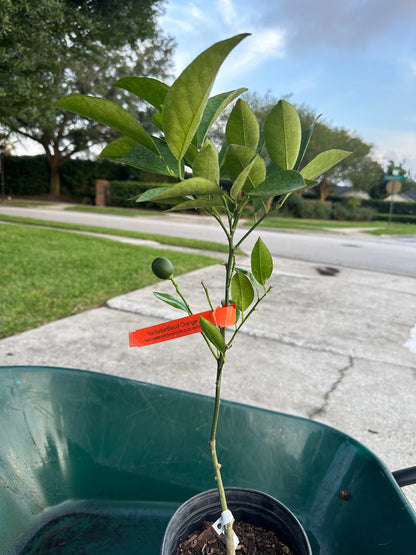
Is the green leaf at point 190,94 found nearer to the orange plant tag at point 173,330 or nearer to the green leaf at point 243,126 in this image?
the green leaf at point 243,126

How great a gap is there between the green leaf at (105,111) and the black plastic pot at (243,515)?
581mm

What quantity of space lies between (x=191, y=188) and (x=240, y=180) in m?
0.07

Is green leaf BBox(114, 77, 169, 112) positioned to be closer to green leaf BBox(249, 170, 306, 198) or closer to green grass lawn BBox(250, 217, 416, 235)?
green leaf BBox(249, 170, 306, 198)

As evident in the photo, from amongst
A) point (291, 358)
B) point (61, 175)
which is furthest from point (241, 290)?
point (61, 175)

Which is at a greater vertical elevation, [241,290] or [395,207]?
[395,207]

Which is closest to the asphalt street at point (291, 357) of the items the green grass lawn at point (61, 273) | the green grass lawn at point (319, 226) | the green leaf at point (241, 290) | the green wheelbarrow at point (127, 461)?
the green grass lawn at point (61, 273)

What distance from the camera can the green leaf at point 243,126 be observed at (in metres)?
0.56

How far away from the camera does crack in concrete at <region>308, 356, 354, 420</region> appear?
197cm

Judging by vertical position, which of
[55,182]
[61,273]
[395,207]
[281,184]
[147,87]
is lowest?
[61,273]

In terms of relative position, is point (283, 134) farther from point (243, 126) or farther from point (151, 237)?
point (151, 237)

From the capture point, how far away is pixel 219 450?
1005 millimetres

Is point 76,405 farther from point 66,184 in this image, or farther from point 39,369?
point 66,184

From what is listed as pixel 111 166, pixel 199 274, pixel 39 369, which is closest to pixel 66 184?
pixel 111 166

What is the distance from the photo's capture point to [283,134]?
0.56 metres
